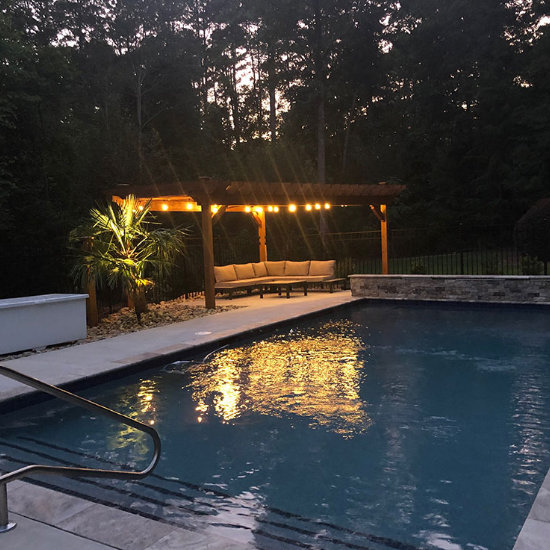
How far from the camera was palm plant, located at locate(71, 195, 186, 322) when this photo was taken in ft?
33.1

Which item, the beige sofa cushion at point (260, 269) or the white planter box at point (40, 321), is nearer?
the white planter box at point (40, 321)

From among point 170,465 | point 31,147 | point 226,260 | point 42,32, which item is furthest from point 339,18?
point 170,465

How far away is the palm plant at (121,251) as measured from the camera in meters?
10.1

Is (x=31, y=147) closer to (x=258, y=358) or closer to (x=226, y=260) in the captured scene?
(x=226, y=260)

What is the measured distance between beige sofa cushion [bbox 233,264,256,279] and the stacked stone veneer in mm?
2874

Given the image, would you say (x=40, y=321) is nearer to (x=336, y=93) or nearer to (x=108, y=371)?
(x=108, y=371)

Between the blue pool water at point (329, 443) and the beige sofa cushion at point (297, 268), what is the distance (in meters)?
7.12

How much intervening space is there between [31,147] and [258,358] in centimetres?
879

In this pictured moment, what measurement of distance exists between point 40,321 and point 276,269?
28.3 ft

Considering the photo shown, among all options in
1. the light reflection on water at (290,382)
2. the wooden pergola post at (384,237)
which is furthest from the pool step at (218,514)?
the wooden pergola post at (384,237)

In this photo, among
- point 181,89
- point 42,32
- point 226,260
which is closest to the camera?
point 226,260

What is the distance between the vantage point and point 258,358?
26.6ft

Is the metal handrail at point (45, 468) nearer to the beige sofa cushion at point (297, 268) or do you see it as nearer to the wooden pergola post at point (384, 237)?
the beige sofa cushion at point (297, 268)

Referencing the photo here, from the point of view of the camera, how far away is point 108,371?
6742mm
